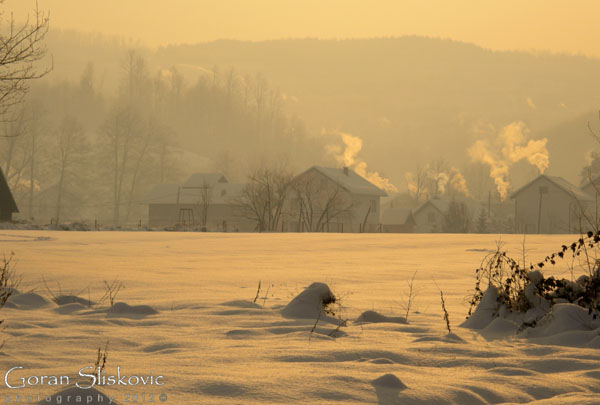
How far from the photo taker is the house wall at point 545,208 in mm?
67125

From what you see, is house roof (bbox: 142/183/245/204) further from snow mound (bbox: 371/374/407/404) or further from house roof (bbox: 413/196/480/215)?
snow mound (bbox: 371/374/407/404)

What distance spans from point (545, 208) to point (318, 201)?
2224 centimetres

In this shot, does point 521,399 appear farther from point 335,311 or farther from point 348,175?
point 348,175

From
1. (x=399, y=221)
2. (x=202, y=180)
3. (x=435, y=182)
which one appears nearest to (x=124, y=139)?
(x=202, y=180)

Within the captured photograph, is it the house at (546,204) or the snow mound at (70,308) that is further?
the house at (546,204)

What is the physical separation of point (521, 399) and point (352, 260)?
44.5ft

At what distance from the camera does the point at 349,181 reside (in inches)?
2798

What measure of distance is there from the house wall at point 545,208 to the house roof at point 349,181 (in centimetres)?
1402

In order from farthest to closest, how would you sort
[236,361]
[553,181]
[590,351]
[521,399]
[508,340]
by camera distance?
[553,181]
[508,340]
[590,351]
[236,361]
[521,399]

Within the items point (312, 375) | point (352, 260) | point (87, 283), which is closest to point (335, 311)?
point (312, 375)

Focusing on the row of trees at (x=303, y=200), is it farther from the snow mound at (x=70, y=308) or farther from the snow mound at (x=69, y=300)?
the snow mound at (x=70, y=308)

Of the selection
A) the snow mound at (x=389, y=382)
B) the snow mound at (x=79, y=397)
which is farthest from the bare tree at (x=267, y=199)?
the snow mound at (x=79, y=397)

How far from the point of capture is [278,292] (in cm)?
972

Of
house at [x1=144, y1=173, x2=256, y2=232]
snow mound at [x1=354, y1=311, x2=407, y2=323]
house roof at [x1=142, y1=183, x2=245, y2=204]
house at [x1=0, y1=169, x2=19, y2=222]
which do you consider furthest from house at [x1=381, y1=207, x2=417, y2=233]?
snow mound at [x1=354, y1=311, x2=407, y2=323]
